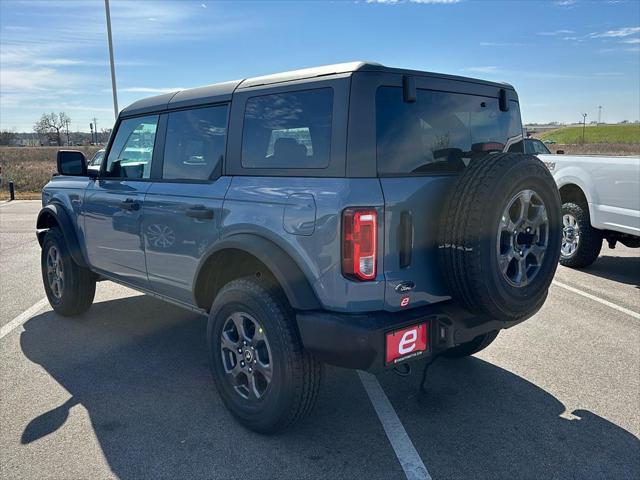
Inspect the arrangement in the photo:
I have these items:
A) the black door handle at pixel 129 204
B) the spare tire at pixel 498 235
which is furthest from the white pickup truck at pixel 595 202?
the black door handle at pixel 129 204

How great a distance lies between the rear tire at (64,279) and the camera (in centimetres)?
513

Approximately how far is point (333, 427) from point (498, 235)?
1508 mm

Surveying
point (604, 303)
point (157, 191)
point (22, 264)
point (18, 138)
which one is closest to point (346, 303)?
point (157, 191)

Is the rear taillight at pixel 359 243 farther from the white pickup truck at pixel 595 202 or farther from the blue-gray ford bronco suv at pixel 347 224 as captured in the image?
the white pickup truck at pixel 595 202

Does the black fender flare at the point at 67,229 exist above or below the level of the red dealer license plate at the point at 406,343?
above

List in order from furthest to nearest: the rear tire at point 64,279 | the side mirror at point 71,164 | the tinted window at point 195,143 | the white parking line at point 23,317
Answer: the rear tire at point 64,279, the white parking line at point 23,317, the side mirror at point 71,164, the tinted window at point 195,143

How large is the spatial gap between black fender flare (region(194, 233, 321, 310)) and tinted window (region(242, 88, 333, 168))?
46cm

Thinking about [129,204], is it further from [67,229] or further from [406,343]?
[406,343]

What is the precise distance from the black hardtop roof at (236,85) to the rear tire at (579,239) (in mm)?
4227

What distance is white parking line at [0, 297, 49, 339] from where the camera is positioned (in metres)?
4.96

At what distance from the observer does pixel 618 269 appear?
25.0ft

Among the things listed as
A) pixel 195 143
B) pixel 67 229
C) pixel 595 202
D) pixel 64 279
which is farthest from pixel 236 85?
pixel 595 202

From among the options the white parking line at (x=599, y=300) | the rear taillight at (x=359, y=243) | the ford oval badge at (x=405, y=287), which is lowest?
the white parking line at (x=599, y=300)

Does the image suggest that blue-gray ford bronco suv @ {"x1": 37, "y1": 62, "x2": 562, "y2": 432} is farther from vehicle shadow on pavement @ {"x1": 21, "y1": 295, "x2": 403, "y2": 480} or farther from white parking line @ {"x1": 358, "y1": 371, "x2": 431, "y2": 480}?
white parking line @ {"x1": 358, "y1": 371, "x2": 431, "y2": 480}
